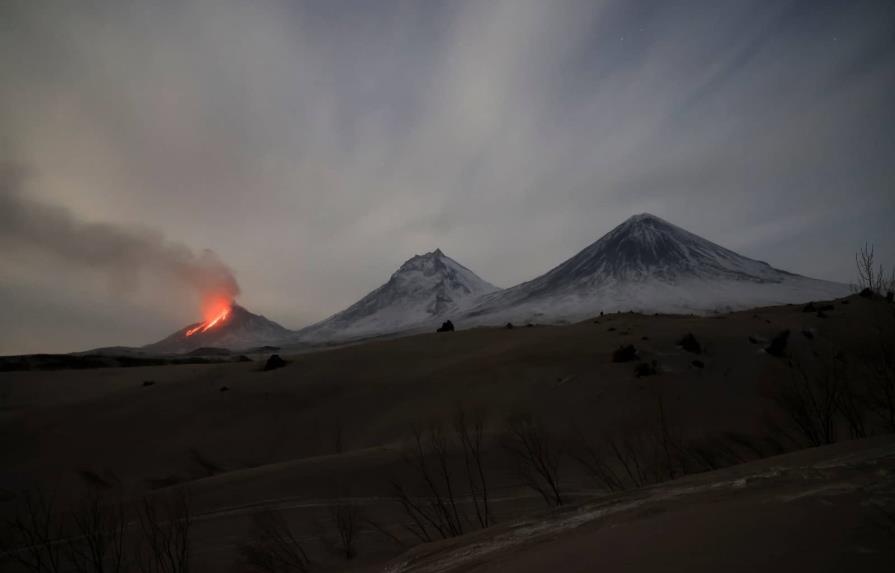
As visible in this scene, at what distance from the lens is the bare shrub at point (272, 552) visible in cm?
541

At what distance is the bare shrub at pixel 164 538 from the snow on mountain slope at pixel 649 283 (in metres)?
70.3

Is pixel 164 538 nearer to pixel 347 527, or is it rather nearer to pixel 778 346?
pixel 347 527

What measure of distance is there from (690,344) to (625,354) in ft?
8.73

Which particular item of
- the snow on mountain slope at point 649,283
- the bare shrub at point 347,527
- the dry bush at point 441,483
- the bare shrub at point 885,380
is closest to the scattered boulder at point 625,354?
the bare shrub at point 885,380

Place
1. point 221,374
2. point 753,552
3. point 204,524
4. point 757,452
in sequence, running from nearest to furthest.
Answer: point 753,552 < point 204,524 < point 757,452 < point 221,374

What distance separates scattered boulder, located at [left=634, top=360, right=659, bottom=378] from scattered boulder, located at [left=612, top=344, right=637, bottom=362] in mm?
1008

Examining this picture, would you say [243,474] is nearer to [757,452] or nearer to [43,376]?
[757,452]

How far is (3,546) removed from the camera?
21.7ft

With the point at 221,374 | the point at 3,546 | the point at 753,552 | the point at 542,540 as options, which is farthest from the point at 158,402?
the point at 753,552

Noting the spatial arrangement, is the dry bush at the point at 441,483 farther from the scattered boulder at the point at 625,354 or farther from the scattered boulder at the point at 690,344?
the scattered boulder at the point at 690,344

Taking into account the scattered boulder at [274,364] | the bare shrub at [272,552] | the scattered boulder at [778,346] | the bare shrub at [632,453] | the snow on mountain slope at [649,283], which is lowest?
the bare shrub at [632,453]

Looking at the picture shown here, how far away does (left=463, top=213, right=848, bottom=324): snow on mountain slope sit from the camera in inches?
2982

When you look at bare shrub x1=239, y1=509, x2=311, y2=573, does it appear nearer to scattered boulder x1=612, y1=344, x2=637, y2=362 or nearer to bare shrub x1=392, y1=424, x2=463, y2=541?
bare shrub x1=392, y1=424, x2=463, y2=541

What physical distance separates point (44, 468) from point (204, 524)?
29.2 ft
